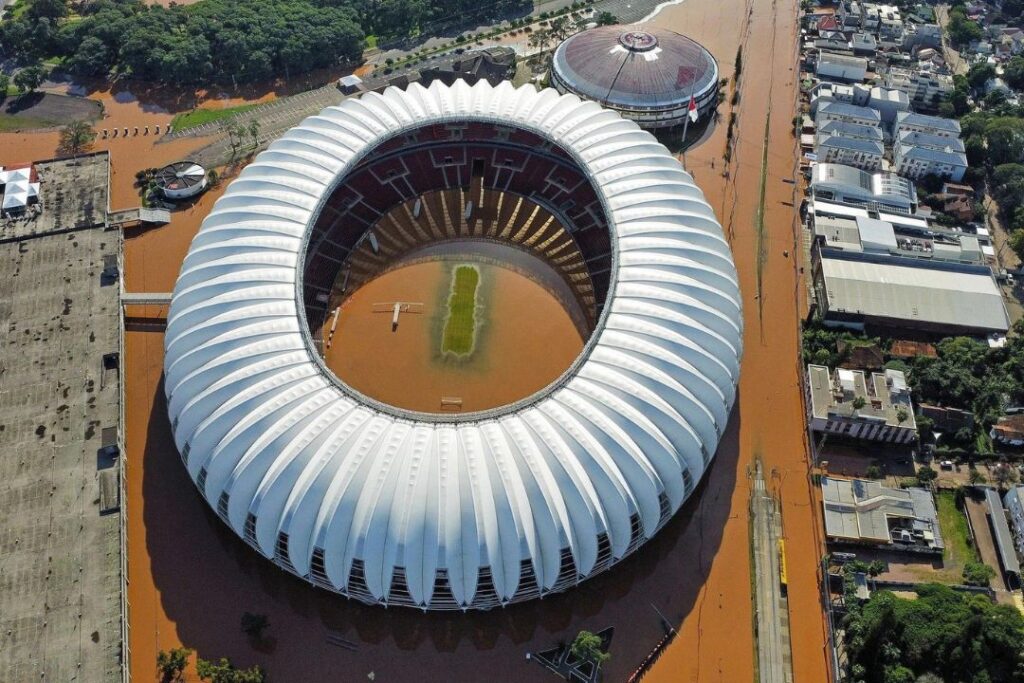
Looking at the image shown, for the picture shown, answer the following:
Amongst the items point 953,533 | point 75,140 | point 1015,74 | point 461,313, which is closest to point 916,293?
point 953,533

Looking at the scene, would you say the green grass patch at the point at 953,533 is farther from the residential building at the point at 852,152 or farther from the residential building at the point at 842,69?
the residential building at the point at 842,69

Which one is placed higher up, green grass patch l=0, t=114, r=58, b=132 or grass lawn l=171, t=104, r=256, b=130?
grass lawn l=171, t=104, r=256, b=130

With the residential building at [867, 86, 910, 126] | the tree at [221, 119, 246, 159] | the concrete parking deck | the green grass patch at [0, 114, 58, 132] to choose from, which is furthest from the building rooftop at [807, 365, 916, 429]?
the green grass patch at [0, 114, 58, 132]

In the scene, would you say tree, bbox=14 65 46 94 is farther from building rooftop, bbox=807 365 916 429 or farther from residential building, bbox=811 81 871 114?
residential building, bbox=811 81 871 114

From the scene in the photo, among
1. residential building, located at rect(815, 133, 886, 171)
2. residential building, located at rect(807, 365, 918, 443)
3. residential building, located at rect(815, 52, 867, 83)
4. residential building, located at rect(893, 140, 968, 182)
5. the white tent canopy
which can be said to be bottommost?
residential building, located at rect(807, 365, 918, 443)

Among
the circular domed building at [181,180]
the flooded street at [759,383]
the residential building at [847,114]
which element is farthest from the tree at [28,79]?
the residential building at [847,114]

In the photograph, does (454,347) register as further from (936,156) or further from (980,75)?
(980,75)
